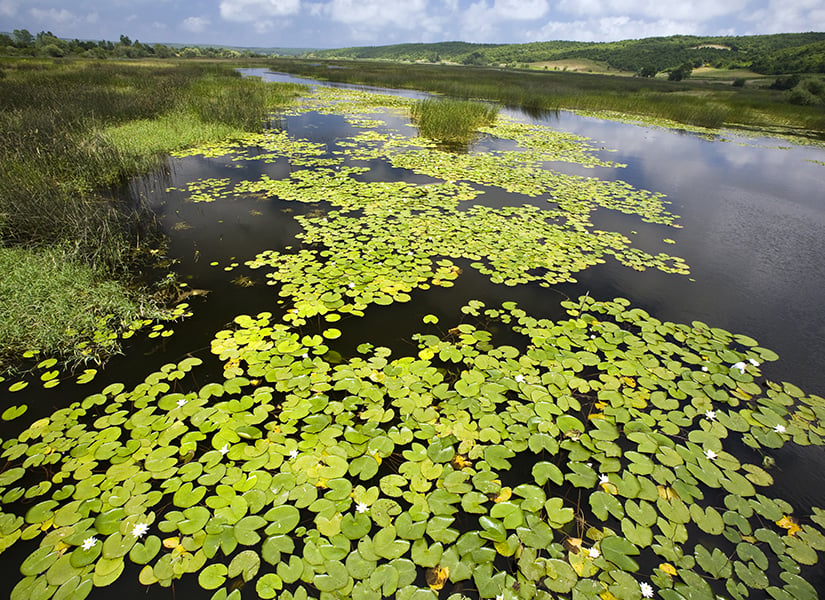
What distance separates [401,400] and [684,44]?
453ft

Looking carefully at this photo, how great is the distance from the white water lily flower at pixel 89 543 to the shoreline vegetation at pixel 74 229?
5.63 feet

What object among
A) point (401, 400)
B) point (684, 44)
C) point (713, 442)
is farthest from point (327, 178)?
point (684, 44)

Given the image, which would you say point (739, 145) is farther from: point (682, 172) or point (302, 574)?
point (302, 574)

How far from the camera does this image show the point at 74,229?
428 centimetres

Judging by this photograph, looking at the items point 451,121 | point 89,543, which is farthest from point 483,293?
point 451,121

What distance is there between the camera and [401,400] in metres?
2.62

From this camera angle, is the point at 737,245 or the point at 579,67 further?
the point at 579,67

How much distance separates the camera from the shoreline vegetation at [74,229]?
308 cm

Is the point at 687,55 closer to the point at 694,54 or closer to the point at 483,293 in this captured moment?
the point at 694,54

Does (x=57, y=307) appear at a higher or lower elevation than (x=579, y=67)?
lower

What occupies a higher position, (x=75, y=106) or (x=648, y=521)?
(x=75, y=106)

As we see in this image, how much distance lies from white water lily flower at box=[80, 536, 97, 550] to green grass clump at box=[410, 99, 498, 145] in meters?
12.3

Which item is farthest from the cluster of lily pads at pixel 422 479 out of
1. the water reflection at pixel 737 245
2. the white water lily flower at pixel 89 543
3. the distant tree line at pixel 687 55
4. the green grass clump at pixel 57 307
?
the distant tree line at pixel 687 55

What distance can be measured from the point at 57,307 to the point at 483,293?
433 centimetres
